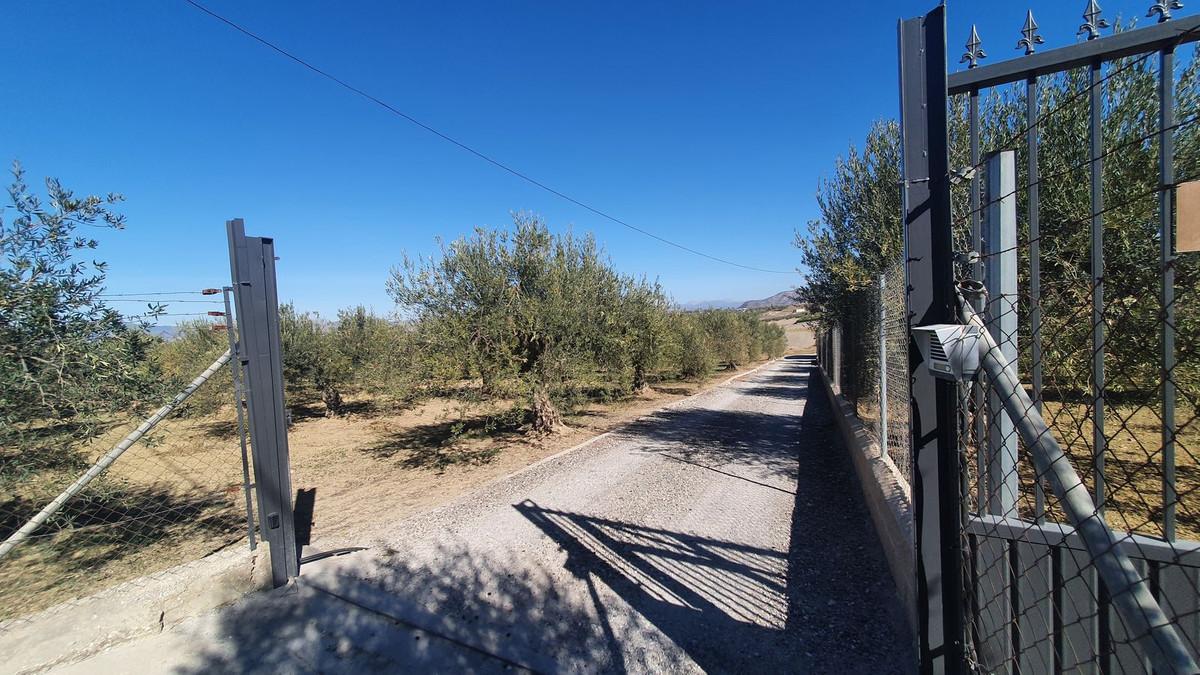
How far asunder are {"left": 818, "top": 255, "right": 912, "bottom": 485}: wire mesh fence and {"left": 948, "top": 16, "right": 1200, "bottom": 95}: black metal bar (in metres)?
1.26

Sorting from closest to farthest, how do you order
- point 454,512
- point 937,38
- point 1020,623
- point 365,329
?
1. point 937,38
2. point 1020,623
3. point 454,512
4. point 365,329

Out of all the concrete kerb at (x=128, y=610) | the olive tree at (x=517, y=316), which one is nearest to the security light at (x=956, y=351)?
the concrete kerb at (x=128, y=610)

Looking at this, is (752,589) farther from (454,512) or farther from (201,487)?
(201,487)

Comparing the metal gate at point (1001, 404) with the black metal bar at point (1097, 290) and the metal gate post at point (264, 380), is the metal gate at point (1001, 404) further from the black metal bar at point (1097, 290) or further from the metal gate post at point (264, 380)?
the metal gate post at point (264, 380)

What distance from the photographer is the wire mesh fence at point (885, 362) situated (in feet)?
14.5

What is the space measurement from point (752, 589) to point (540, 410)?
263 inches

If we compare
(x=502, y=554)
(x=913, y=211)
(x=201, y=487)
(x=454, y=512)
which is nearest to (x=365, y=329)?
(x=201, y=487)

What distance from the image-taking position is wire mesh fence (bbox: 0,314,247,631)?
336 centimetres

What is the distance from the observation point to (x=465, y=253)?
8.99 m

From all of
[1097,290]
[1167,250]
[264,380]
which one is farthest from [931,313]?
[264,380]

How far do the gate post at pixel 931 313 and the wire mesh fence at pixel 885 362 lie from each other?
109 cm

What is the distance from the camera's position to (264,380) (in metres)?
3.69

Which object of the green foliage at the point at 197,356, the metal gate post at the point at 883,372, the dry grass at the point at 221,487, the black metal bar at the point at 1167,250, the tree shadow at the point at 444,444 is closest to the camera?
the black metal bar at the point at 1167,250

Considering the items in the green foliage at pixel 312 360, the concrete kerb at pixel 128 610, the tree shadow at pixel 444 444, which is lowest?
the tree shadow at pixel 444 444
